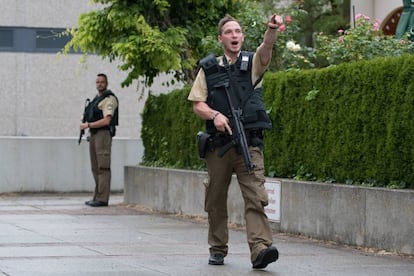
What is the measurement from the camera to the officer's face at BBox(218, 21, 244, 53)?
865 centimetres

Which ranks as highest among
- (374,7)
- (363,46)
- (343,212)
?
(374,7)

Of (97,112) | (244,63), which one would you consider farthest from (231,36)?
(97,112)

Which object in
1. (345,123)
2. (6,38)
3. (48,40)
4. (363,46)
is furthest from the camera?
(48,40)

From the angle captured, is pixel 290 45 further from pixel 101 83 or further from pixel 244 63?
pixel 244 63

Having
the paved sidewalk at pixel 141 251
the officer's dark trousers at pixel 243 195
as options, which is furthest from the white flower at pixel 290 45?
the officer's dark trousers at pixel 243 195

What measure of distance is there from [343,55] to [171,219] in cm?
321

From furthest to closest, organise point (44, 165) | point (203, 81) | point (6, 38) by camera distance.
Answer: point (6, 38) → point (44, 165) → point (203, 81)

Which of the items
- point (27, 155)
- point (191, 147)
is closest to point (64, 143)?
point (27, 155)

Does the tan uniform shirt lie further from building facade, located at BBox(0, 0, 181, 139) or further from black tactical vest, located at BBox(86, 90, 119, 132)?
building facade, located at BBox(0, 0, 181, 139)

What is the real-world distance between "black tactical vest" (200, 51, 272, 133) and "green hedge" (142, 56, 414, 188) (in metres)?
1.86

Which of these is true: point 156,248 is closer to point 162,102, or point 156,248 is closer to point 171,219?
point 171,219

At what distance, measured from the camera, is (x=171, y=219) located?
14.0 meters

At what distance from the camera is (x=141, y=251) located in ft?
32.5

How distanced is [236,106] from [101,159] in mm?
7800
